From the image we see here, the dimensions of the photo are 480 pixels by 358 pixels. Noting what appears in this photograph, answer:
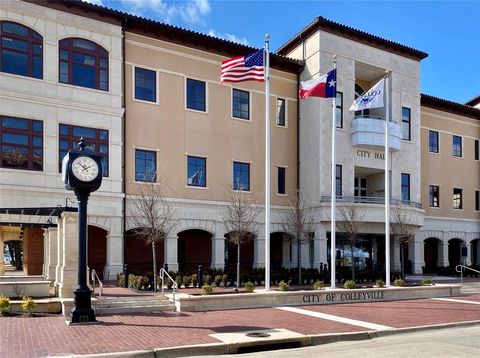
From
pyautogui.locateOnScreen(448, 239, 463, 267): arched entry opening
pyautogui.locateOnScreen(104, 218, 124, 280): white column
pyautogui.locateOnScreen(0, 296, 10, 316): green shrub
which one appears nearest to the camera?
pyautogui.locateOnScreen(0, 296, 10, 316): green shrub

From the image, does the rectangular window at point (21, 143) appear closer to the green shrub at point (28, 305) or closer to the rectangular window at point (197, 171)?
the rectangular window at point (197, 171)

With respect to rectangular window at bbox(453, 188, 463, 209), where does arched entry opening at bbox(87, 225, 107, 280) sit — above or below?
below

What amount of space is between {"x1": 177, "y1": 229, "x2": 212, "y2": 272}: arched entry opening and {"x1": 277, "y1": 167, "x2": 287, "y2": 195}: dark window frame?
17.4ft

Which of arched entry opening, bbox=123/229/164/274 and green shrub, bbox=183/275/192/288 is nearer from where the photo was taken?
green shrub, bbox=183/275/192/288

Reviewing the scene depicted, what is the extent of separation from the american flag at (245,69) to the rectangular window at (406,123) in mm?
18547

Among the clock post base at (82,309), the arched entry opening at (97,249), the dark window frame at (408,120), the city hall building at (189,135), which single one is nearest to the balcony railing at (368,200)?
the city hall building at (189,135)

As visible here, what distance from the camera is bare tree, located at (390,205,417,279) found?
29.6 m

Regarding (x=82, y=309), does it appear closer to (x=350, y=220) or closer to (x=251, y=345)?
(x=251, y=345)

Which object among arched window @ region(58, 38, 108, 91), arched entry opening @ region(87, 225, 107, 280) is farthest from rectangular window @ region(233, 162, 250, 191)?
arched window @ region(58, 38, 108, 91)

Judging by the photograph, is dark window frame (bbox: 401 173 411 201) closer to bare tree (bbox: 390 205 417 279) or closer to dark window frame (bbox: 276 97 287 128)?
bare tree (bbox: 390 205 417 279)

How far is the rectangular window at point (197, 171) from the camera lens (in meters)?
28.2

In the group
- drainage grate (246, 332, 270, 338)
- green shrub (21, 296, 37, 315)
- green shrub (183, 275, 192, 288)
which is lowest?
green shrub (183, 275, 192, 288)

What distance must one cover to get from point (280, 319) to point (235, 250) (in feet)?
51.7

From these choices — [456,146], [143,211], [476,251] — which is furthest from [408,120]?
[143,211]
